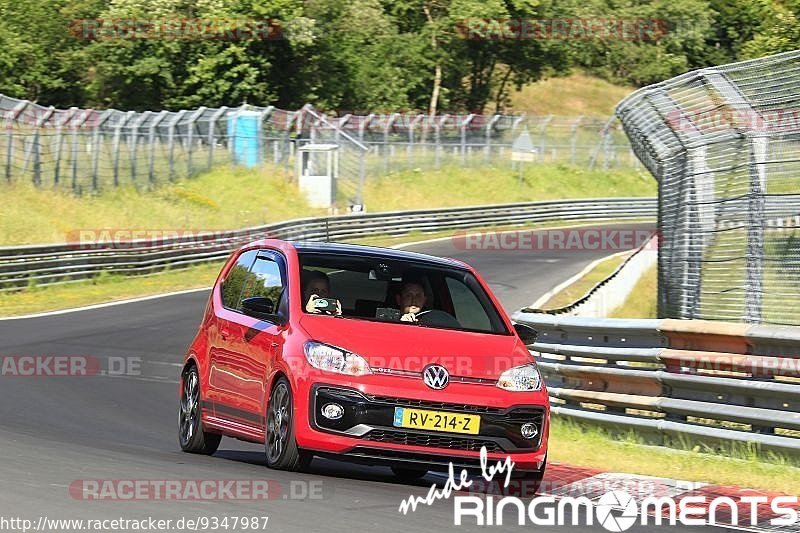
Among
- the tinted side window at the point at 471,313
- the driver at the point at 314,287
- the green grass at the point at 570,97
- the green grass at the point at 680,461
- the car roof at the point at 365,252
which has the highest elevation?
the car roof at the point at 365,252

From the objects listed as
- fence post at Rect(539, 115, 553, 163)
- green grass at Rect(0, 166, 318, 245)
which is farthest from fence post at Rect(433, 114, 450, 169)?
green grass at Rect(0, 166, 318, 245)

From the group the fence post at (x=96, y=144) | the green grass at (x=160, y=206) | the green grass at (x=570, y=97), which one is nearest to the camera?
the green grass at (x=160, y=206)

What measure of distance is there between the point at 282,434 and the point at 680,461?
310 centimetres

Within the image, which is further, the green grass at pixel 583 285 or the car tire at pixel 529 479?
the green grass at pixel 583 285

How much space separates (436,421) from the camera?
29.5 ft

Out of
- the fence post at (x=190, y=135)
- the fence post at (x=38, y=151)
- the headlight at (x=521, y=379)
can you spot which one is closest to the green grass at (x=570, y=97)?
the fence post at (x=190, y=135)

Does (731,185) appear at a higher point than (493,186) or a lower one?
higher

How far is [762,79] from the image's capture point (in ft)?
37.9

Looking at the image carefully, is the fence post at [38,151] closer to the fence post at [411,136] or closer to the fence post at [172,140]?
the fence post at [172,140]

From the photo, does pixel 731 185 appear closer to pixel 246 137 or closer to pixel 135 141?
pixel 135 141

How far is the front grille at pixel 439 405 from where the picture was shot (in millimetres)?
8922

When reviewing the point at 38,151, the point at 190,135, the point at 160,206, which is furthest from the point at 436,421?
the point at 190,135

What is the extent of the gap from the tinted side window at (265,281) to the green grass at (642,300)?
43.4ft

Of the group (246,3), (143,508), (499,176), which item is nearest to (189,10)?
(246,3)
